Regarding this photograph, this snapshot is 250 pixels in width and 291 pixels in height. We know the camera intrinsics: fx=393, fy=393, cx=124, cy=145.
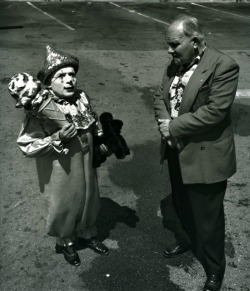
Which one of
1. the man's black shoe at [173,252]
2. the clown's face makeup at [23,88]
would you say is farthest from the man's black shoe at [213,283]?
the clown's face makeup at [23,88]

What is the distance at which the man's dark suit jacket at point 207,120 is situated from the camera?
9.43ft

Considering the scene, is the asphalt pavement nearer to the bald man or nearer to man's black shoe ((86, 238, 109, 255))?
man's black shoe ((86, 238, 109, 255))

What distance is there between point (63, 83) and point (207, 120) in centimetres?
114

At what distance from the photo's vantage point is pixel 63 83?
3064 mm

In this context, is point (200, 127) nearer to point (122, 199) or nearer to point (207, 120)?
point (207, 120)

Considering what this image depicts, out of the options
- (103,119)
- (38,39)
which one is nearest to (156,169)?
(103,119)

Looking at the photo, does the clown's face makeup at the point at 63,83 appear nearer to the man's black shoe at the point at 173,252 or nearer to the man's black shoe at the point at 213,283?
the man's black shoe at the point at 173,252

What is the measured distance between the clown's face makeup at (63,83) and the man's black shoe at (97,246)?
1549mm

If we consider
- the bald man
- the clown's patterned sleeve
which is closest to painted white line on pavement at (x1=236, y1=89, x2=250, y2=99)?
A: the bald man

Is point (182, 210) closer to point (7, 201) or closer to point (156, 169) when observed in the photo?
point (156, 169)

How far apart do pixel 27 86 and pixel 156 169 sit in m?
2.88

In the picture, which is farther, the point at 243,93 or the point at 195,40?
the point at 243,93

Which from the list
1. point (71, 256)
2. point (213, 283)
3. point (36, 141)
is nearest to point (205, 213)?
point (213, 283)

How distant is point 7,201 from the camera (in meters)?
4.65
